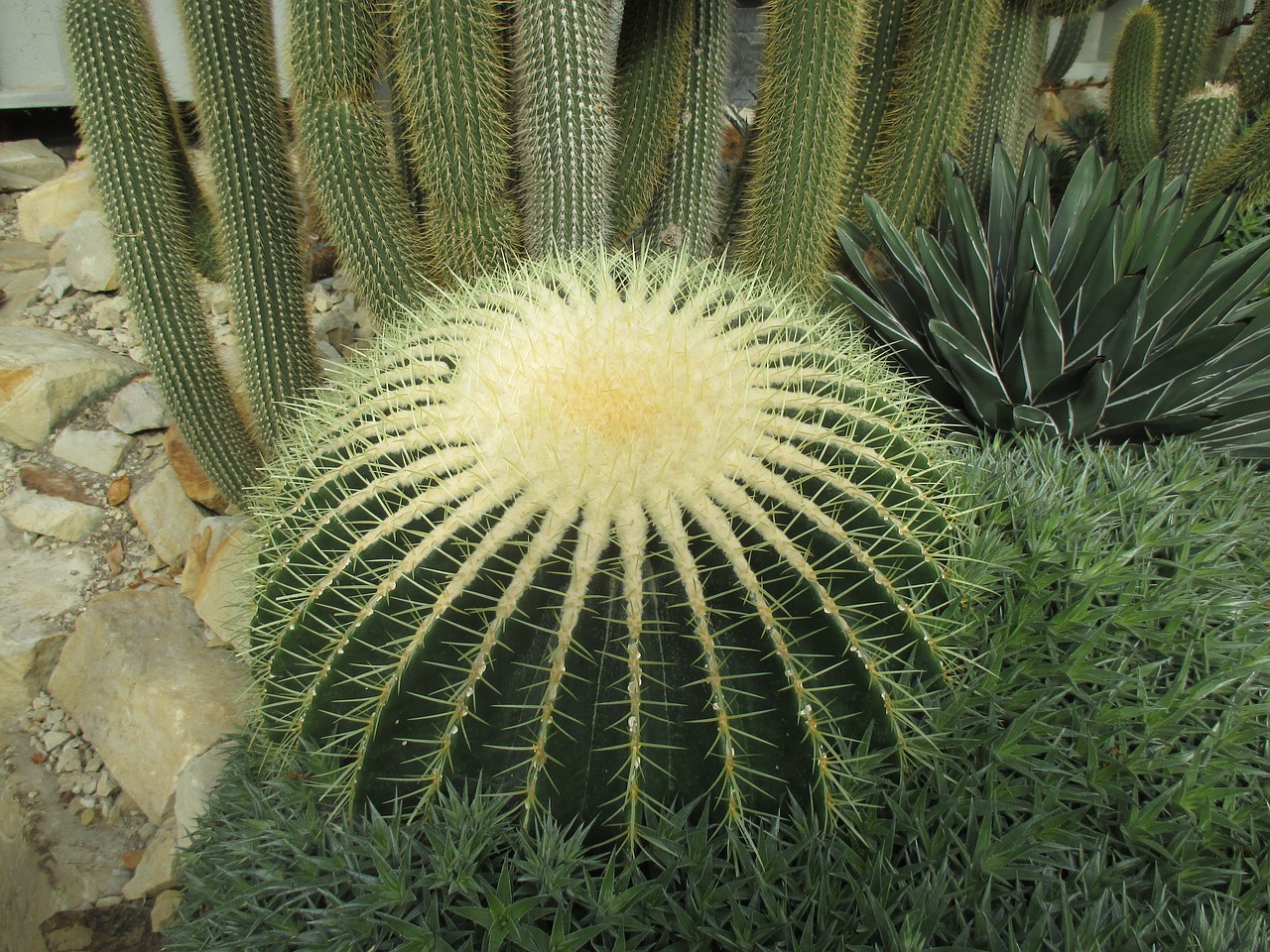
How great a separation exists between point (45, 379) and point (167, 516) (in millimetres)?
763

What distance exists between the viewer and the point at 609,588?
4.08ft

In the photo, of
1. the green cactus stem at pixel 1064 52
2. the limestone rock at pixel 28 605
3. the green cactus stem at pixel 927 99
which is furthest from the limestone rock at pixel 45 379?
the green cactus stem at pixel 1064 52

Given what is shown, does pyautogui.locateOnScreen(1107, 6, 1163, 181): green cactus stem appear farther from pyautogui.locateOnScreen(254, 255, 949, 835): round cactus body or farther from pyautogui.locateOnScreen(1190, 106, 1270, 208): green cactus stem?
pyautogui.locateOnScreen(254, 255, 949, 835): round cactus body

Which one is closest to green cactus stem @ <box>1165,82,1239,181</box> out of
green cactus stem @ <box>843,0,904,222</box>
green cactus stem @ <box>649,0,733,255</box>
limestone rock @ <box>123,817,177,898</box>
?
green cactus stem @ <box>843,0,904,222</box>

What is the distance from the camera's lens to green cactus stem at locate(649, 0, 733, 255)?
111 inches

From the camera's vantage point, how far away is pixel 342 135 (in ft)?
7.79

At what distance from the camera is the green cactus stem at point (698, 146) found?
2.83 m

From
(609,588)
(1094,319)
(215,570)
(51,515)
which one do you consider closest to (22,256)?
(51,515)

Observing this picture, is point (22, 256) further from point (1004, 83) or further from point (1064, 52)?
point (1064, 52)

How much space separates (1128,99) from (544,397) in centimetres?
424

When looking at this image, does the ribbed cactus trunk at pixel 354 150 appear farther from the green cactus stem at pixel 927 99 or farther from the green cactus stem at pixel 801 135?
the green cactus stem at pixel 927 99

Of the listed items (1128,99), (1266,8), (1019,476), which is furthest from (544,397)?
(1266,8)

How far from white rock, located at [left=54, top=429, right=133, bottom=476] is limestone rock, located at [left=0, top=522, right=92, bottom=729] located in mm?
352

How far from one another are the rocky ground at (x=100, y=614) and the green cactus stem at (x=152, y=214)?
0.26 meters
